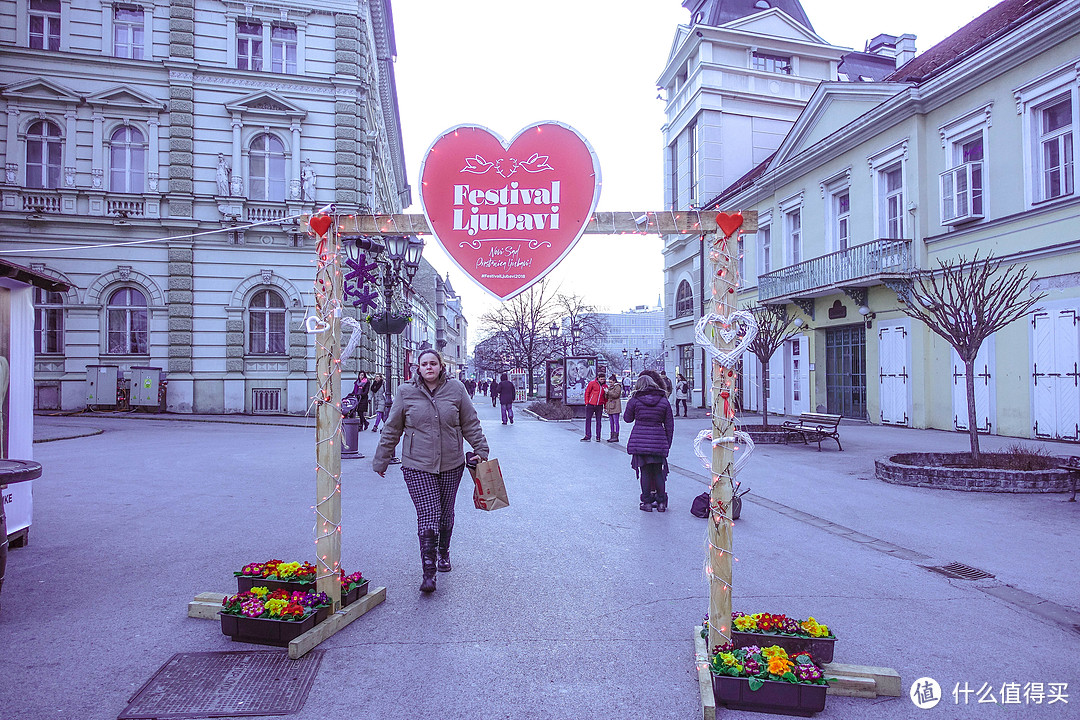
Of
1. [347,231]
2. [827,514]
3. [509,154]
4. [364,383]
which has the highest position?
[509,154]

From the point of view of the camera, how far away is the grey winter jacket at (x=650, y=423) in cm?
870

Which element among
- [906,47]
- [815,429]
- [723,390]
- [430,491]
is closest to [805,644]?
[723,390]

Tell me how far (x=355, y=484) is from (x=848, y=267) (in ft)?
55.6

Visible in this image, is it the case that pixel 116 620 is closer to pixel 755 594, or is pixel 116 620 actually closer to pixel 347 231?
pixel 347 231

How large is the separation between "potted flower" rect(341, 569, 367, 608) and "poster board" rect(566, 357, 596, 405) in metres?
24.9

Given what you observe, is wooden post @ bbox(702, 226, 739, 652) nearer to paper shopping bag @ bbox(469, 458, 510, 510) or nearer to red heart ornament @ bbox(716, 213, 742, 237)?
red heart ornament @ bbox(716, 213, 742, 237)

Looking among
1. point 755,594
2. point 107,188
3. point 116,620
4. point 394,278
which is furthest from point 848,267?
point 107,188

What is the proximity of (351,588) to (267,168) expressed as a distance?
23.0m

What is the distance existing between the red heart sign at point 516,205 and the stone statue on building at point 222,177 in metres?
22.3

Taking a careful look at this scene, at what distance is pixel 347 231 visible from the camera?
488 cm

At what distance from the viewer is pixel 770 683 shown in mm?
3598

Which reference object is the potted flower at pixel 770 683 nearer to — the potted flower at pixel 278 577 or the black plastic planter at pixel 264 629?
the black plastic planter at pixel 264 629

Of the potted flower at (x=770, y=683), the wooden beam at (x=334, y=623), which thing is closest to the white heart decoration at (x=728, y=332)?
the potted flower at (x=770, y=683)

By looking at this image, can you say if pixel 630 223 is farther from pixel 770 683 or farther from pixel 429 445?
pixel 770 683
